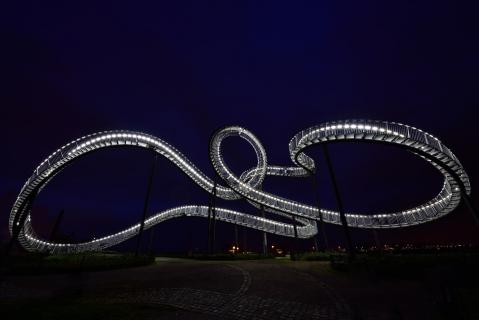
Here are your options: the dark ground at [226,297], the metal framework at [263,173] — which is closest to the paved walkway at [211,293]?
the dark ground at [226,297]

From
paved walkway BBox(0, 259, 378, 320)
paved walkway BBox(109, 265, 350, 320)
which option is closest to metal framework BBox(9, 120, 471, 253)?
paved walkway BBox(0, 259, 378, 320)

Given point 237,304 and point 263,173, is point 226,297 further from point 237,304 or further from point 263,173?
point 263,173

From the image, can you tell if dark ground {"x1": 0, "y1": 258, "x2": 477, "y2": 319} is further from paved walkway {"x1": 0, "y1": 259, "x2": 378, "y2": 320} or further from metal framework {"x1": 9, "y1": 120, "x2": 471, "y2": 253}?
metal framework {"x1": 9, "y1": 120, "x2": 471, "y2": 253}

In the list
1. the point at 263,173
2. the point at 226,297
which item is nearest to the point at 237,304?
the point at 226,297

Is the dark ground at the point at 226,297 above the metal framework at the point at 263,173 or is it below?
below

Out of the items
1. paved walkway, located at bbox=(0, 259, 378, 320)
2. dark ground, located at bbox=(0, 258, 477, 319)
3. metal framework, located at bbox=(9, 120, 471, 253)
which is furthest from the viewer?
metal framework, located at bbox=(9, 120, 471, 253)

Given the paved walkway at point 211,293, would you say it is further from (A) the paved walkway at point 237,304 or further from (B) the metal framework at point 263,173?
(B) the metal framework at point 263,173

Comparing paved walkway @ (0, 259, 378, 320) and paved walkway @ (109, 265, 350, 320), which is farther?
paved walkway @ (0, 259, 378, 320)

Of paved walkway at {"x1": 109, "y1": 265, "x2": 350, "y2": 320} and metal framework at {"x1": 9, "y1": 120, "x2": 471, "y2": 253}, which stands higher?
metal framework at {"x1": 9, "y1": 120, "x2": 471, "y2": 253}

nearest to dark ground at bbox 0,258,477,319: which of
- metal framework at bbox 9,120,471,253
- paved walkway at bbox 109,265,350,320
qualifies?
paved walkway at bbox 109,265,350,320

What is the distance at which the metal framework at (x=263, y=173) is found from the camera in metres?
24.0

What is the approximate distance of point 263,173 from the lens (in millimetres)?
44625

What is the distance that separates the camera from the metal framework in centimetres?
2397

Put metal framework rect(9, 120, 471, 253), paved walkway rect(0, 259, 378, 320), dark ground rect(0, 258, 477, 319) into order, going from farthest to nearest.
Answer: metal framework rect(9, 120, 471, 253), paved walkway rect(0, 259, 378, 320), dark ground rect(0, 258, 477, 319)
